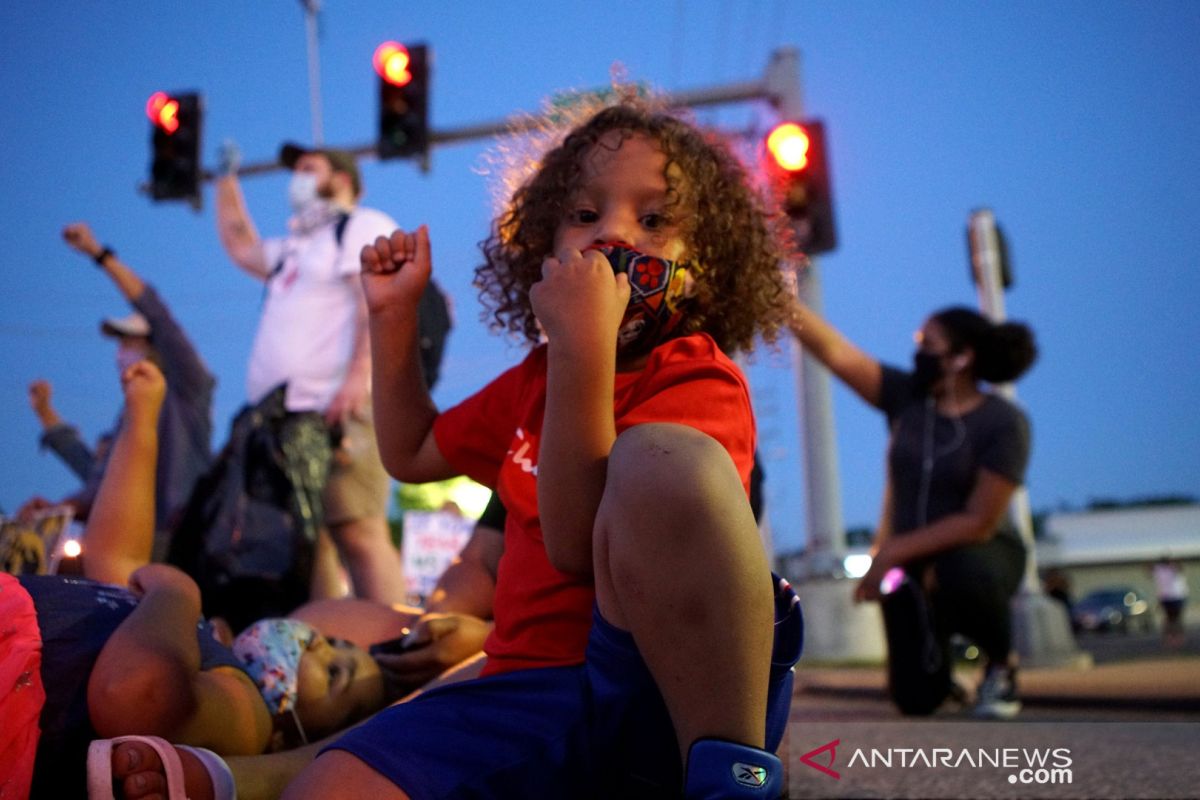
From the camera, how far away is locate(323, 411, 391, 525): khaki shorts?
4.31m

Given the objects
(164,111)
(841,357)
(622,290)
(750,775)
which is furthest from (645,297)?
(164,111)

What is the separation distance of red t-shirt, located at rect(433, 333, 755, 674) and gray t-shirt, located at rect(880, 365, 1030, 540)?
311 cm

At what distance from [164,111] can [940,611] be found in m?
8.29

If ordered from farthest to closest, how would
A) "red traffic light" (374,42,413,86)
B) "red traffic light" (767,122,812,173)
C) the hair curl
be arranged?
"red traffic light" (374,42,413,86)
"red traffic light" (767,122,812,173)
the hair curl

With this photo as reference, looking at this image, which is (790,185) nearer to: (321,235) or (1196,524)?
(321,235)

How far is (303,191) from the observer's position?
17.0 ft

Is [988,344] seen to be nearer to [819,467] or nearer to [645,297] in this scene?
[645,297]

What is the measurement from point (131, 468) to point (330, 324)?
1.72 meters

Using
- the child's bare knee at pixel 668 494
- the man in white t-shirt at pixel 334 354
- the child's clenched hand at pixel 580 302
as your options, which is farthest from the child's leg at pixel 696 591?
the man in white t-shirt at pixel 334 354

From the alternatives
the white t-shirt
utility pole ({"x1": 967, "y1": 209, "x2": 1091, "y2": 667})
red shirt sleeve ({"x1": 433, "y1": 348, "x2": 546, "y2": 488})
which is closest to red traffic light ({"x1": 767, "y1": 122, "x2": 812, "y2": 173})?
utility pole ({"x1": 967, "y1": 209, "x2": 1091, "y2": 667})

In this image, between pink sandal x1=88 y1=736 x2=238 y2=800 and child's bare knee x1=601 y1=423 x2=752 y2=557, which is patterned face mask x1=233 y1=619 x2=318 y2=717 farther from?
child's bare knee x1=601 y1=423 x2=752 y2=557

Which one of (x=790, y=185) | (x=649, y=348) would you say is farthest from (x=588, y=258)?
(x=790, y=185)

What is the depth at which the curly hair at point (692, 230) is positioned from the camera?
2109mm

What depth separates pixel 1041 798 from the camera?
2170 mm
